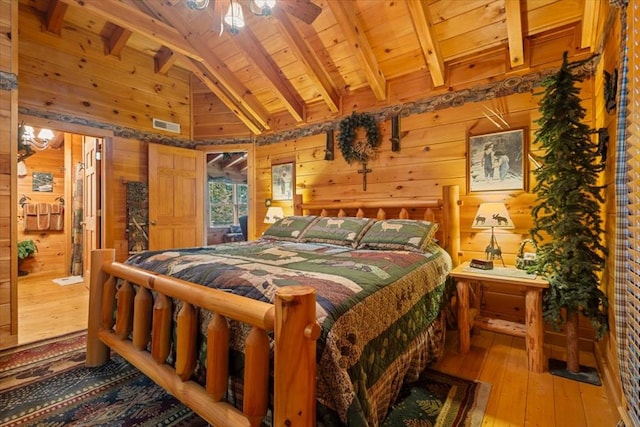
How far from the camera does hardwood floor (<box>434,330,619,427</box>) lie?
1.51 m

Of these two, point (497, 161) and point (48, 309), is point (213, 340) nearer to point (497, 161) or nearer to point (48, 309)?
point (497, 161)

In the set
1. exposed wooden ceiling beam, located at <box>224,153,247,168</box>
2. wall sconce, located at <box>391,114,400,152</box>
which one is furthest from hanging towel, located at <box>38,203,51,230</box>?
wall sconce, located at <box>391,114,400,152</box>

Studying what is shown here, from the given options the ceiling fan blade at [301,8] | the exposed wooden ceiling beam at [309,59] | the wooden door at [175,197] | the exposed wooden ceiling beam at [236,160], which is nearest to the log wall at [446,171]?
the exposed wooden ceiling beam at [309,59]

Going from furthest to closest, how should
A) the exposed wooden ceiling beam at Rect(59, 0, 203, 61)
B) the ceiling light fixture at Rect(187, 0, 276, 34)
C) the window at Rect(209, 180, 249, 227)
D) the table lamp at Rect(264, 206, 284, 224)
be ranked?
the window at Rect(209, 180, 249, 227) → the table lamp at Rect(264, 206, 284, 224) → the exposed wooden ceiling beam at Rect(59, 0, 203, 61) → the ceiling light fixture at Rect(187, 0, 276, 34)

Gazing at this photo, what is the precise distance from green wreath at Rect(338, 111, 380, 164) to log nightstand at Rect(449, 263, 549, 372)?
165 cm

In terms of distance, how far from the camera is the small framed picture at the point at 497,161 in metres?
2.52

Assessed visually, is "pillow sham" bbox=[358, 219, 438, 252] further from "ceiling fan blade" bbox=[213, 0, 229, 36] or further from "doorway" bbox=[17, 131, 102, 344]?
"doorway" bbox=[17, 131, 102, 344]

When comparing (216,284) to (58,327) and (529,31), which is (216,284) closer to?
(58,327)

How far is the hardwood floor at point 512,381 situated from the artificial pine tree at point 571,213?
28cm

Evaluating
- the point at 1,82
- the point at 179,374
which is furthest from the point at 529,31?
the point at 1,82

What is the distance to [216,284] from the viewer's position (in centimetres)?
135

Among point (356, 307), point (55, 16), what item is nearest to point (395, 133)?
point (356, 307)

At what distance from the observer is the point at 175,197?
4445 millimetres

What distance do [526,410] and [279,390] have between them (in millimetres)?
1481
